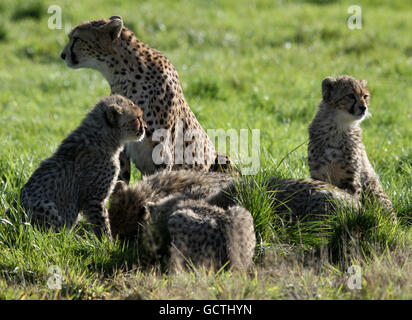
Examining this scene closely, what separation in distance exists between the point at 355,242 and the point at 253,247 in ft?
2.31

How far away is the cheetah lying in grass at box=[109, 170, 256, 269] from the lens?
14.0ft

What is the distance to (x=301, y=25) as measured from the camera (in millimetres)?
12328

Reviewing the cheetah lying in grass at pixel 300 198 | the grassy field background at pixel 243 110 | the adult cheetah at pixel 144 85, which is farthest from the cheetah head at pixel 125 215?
the adult cheetah at pixel 144 85

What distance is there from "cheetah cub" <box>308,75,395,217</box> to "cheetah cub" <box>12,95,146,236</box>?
160cm

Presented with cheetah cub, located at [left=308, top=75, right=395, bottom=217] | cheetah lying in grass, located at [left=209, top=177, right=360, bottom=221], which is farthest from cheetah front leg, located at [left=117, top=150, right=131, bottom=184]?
cheetah cub, located at [left=308, top=75, right=395, bottom=217]

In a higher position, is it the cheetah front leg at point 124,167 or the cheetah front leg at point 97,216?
the cheetah front leg at point 124,167

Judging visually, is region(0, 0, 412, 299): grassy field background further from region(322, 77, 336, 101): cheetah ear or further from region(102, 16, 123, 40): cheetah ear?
region(102, 16, 123, 40): cheetah ear

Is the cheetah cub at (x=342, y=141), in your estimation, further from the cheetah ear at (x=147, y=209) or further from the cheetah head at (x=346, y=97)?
the cheetah ear at (x=147, y=209)

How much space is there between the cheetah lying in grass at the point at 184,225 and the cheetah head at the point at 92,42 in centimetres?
137

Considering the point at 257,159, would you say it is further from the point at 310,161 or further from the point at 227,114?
the point at 227,114

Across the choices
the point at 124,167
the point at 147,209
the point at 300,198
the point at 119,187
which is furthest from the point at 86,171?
the point at 300,198

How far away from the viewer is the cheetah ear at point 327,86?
559cm

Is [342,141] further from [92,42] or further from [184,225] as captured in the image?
[92,42]

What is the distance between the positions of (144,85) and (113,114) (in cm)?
73
